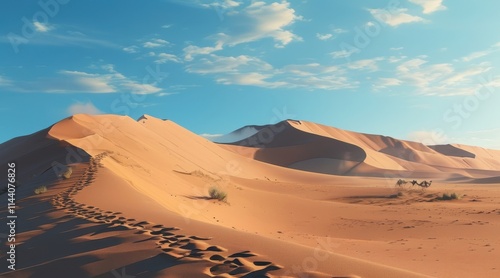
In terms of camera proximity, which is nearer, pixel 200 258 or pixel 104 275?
pixel 104 275

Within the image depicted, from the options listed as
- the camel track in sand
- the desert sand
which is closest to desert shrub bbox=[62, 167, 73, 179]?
the desert sand

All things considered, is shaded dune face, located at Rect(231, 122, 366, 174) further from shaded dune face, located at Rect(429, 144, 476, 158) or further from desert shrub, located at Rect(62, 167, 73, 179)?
shaded dune face, located at Rect(429, 144, 476, 158)

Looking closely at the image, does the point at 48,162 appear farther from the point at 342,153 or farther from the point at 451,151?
the point at 451,151

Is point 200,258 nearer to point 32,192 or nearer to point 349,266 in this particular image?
point 349,266

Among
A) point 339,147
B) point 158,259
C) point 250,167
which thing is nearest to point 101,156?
point 158,259

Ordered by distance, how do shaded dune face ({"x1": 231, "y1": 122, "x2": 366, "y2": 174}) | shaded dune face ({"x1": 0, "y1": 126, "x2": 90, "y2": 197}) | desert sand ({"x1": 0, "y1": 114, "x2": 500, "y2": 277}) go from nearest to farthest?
desert sand ({"x1": 0, "y1": 114, "x2": 500, "y2": 277}), shaded dune face ({"x1": 0, "y1": 126, "x2": 90, "y2": 197}), shaded dune face ({"x1": 231, "y1": 122, "x2": 366, "y2": 174})

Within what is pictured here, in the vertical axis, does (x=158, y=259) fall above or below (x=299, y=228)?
above

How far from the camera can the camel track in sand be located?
4547 millimetres

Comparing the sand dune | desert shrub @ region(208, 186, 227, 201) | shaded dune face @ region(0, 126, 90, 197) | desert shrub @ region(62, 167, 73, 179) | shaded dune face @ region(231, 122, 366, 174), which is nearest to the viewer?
desert shrub @ region(62, 167, 73, 179)

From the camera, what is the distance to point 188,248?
5.49 meters

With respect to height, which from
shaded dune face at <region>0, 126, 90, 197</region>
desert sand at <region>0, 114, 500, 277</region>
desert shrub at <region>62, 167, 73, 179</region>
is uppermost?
shaded dune face at <region>0, 126, 90, 197</region>

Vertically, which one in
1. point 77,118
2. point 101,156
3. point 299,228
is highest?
point 77,118

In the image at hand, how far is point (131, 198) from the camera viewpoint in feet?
35.4

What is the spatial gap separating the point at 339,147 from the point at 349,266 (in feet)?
201
